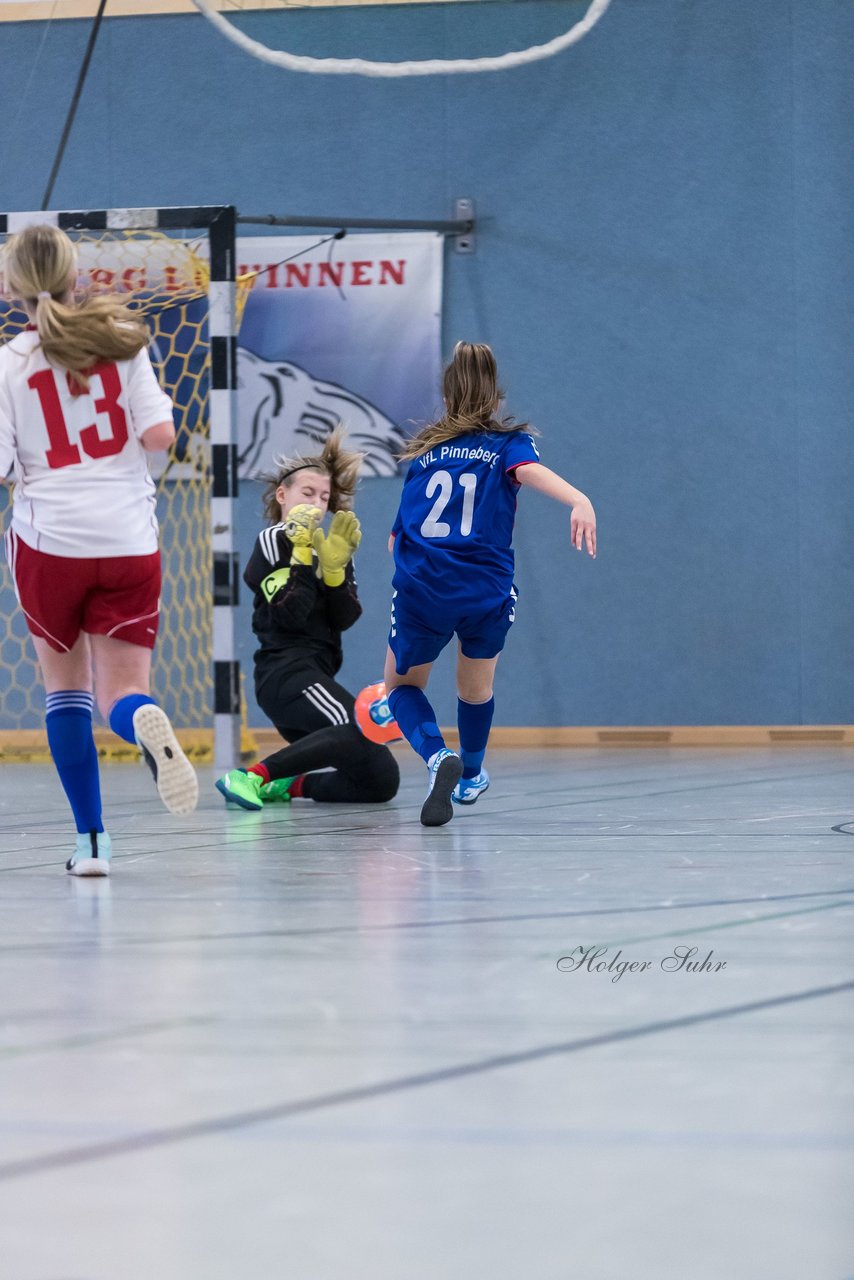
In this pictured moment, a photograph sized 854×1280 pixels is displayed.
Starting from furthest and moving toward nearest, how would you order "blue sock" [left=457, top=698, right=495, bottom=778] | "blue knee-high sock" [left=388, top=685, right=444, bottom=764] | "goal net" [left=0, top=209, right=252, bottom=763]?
"goal net" [left=0, top=209, right=252, bottom=763]
"blue sock" [left=457, top=698, right=495, bottom=778]
"blue knee-high sock" [left=388, top=685, right=444, bottom=764]

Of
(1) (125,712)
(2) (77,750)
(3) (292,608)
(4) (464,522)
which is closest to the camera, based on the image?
(1) (125,712)

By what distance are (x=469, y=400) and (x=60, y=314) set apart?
1369 millimetres

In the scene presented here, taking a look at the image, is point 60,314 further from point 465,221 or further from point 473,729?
point 465,221

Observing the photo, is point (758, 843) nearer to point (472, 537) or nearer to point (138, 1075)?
point (472, 537)

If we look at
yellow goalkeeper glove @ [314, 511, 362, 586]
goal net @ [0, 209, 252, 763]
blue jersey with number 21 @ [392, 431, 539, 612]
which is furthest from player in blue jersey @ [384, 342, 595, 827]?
goal net @ [0, 209, 252, 763]

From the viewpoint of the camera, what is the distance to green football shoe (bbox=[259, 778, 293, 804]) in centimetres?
479

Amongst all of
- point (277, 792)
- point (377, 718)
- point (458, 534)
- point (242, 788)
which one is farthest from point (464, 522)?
point (277, 792)

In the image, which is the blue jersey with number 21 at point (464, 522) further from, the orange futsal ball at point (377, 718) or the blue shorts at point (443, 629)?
the orange futsal ball at point (377, 718)

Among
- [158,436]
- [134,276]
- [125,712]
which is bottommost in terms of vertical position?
[125,712]

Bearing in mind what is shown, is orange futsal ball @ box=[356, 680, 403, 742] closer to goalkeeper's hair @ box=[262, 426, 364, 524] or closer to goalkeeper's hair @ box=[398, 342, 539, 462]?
goalkeeper's hair @ box=[262, 426, 364, 524]

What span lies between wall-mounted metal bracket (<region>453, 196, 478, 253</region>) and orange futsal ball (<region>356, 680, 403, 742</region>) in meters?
3.59

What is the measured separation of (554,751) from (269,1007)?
5317 mm

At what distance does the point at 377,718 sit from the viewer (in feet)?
15.5

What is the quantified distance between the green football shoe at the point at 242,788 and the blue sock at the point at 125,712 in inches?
51.6
